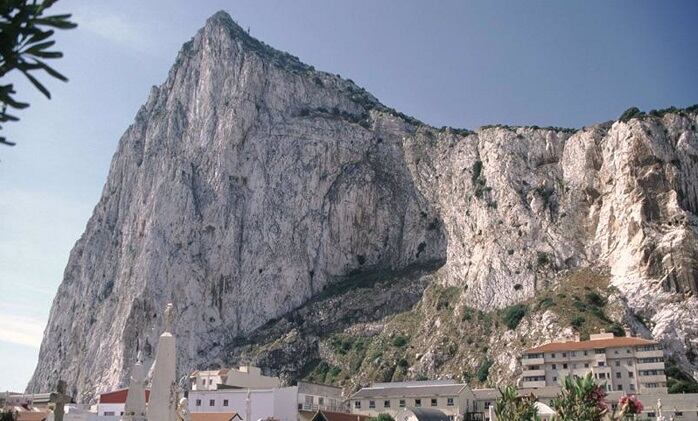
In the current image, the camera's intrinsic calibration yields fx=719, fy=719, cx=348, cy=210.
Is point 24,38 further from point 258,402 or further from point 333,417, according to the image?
point 258,402

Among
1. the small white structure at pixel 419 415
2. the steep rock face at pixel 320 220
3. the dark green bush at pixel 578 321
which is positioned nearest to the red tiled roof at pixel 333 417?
the small white structure at pixel 419 415

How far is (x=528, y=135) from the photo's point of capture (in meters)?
110

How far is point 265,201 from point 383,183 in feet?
68.6

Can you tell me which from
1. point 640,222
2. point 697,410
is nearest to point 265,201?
point 640,222

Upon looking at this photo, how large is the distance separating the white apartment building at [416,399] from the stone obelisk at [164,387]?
45.4 metres

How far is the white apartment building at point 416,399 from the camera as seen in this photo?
6931 cm

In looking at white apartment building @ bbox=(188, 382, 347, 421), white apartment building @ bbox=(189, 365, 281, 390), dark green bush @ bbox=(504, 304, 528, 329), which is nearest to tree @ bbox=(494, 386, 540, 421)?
white apartment building @ bbox=(188, 382, 347, 421)

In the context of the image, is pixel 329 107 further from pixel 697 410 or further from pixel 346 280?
pixel 697 410

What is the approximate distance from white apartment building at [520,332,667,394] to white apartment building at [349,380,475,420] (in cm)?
964

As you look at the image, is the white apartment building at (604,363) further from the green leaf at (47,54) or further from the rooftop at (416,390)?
the green leaf at (47,54)

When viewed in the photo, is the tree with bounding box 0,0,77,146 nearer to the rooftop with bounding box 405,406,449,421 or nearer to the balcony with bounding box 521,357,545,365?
the rooftop with bounding box 405,406,449,421

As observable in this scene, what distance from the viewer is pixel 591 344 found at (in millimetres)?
75000

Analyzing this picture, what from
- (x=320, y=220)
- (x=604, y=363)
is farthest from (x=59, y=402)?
(x=320, y=220)

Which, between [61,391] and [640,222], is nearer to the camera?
[61,391]
